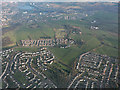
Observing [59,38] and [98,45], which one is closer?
[98,45]

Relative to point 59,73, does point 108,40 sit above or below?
above

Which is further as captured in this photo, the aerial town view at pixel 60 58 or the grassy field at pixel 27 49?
the grassy field at pixel 27 49

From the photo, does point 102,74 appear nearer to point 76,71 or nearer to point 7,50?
point 76,71

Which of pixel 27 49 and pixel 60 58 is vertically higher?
pixel 27 49

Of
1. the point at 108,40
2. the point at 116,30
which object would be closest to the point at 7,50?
the point at 108,40

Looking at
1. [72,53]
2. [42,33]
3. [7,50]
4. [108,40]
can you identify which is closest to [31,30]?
[42,33]

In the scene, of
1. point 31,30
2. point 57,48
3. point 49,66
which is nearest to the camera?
point 49,66

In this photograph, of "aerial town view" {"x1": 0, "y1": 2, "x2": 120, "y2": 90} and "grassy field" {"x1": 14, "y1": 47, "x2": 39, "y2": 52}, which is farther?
"grassy field" {"x1": 14, "y1": 47, "x2": 39, "y2": 52}

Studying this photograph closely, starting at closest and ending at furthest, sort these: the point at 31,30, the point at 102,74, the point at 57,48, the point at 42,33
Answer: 1. the point at 102,74
2. the point at 57,48
3. the point at 42,33
4. the point at 31,30

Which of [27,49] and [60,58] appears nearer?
[60,58]

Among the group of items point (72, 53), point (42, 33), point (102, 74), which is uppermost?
point (42, 33)
